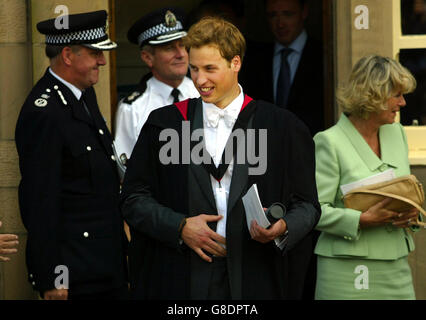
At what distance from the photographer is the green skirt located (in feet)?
17.7

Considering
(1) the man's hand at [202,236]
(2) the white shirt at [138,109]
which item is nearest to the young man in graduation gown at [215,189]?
(1) the man's hand at [202,236]

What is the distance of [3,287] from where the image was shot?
22.2 feet

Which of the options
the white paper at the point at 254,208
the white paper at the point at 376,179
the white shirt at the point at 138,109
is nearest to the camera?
the white paper at the point at 254,208

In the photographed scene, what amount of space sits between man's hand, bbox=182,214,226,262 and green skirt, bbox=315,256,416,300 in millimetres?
1289

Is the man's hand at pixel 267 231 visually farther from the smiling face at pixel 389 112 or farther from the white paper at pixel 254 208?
the smiling face at pixel 389 112

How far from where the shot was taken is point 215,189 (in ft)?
14.6

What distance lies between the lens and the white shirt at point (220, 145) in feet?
14.5

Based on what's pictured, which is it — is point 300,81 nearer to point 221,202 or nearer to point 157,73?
point 157,73

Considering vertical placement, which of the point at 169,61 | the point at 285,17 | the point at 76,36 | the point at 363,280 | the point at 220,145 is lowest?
the point at 363,280

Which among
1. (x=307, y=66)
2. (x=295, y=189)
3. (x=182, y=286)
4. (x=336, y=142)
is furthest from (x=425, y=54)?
(x=182, y=286)

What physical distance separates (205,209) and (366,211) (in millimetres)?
1306

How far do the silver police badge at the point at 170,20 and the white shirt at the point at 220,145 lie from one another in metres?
2.06

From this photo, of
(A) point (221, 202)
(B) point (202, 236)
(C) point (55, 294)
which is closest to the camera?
(B) point (202, 236)

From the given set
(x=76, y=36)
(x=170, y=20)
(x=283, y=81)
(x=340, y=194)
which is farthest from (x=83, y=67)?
(x=283, y=81)
